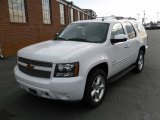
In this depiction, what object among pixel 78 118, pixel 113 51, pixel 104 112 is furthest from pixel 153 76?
pixel 78 118

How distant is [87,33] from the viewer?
5059 mm

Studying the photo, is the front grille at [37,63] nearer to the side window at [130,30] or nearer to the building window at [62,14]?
the side window at [130,30]

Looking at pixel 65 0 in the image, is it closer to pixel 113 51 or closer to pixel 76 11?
pixel 76 11

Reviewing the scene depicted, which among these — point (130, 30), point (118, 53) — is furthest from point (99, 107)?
point (130, 30)

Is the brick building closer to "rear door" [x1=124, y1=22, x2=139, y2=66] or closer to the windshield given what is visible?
the windshield

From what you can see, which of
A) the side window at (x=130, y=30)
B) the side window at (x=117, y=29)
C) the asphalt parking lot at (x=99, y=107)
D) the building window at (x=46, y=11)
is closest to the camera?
the asphalt parking lot at (x=99, y=107)

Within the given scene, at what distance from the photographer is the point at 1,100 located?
4.79m

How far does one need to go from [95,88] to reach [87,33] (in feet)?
4.73

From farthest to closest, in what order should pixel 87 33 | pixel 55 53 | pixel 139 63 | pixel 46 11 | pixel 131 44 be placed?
1. pixel 46 11
2. pixel 139 63
3. pixel 131 44
4. pixel 87 33
5. pixel 55 53

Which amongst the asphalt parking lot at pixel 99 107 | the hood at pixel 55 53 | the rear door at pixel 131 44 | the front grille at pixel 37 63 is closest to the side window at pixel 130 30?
the rear door at pixel 131 44

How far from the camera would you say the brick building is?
Answer: 1092 centimetres

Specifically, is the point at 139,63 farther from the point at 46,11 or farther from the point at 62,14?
the point at 62,14

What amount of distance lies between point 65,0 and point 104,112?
18.2 metres

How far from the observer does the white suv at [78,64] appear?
3664mm
